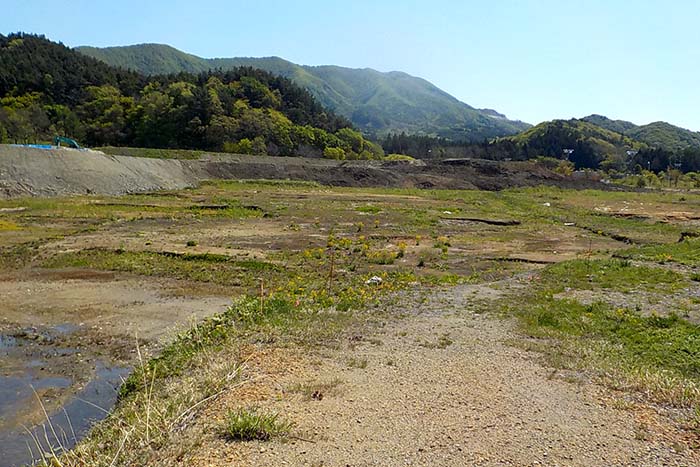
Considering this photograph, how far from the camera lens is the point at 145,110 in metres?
76.9

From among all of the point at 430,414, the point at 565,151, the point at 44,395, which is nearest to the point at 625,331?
the point at 430,414

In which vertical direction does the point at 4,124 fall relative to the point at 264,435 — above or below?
above

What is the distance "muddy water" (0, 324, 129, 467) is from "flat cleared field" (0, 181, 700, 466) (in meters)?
0.05

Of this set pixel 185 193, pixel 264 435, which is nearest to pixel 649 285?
pixel 264 435

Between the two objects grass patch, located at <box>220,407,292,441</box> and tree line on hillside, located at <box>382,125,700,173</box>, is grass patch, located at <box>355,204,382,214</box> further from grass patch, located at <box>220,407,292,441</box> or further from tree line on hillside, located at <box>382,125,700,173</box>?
tree line on hillside, located at <box>382,125,700,173</box>

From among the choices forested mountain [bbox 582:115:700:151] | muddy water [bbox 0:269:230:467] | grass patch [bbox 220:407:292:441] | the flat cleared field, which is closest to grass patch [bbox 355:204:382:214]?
the flat cleared field

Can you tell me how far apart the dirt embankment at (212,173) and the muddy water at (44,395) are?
93.3ft

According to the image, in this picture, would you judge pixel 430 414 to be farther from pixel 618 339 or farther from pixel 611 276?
pixel 611 276

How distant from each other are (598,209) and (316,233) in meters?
27.1

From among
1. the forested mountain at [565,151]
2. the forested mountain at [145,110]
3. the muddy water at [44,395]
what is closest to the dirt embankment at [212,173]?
the forested mountain at [145,110]

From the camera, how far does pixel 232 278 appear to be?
1548 cm

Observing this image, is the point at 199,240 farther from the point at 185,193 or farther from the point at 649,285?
the point at 185,193

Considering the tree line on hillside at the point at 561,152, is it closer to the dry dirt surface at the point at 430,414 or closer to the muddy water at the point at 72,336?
the muddy water at the point at 72,336

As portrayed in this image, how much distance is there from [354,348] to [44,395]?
4.96 metres
